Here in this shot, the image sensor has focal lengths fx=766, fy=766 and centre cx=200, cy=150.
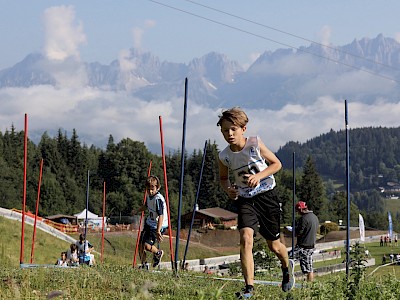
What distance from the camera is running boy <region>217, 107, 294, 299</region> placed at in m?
8.01

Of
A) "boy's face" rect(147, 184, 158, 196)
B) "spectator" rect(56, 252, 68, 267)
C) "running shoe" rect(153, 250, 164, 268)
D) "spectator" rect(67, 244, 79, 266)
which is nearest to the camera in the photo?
"boy's face" rect(147, 184, 158, 196)

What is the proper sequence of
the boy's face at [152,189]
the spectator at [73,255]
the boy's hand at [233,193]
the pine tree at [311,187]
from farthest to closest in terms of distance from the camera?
the pine tree at [311,187]
the spectator at [73,255]
the boy's face at [152,189]
the boy's hand at [233,193]

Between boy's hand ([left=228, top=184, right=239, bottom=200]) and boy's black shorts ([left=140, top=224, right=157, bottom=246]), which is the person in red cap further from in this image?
boy's hand ([left=228, top=184, right=239, bottom=200])

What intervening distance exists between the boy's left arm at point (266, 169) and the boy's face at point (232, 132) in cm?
23

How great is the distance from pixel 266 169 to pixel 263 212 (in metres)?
0.55

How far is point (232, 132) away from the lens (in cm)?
803

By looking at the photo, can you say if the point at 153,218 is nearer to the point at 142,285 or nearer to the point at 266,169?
the point at 266,169

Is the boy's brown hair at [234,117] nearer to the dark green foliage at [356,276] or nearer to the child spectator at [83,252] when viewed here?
the dark green foliage at [356,276]

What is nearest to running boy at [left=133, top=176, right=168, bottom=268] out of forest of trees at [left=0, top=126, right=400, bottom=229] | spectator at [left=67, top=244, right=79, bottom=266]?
spectator at [left=67, top=244, right=79, bottom=266]

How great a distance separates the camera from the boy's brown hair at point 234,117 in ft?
26.3

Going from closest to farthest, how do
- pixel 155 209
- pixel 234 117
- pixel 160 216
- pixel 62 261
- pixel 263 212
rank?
pixel 234 117 < pixel 263 212 < pixel 160 216 < pixel 155 209 < pixel 62 261

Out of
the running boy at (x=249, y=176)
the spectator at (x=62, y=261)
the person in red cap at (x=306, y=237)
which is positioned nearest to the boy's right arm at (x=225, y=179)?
the running boy at (x=249, y=176)

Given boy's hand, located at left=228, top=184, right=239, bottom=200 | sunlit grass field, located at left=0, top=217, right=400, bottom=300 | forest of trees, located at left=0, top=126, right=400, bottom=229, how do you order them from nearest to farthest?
sunlit grass field, located at left=0, top=217, right=400, bottom=300, boy's hand, located at left=228, top=184, right=239, bottom=200, forest of trees, located at left=0, top=126, right=400, bottom=229

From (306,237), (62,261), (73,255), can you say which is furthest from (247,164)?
(62,261)
